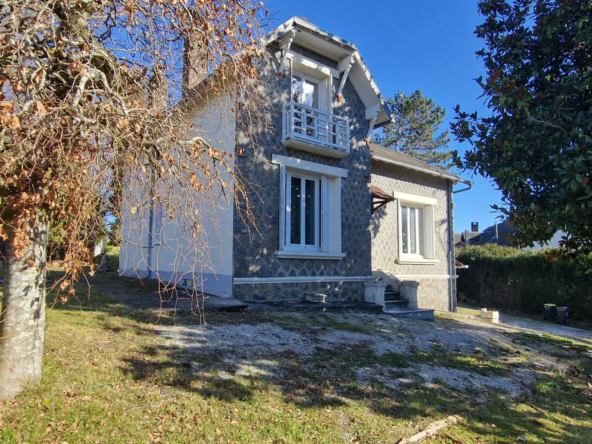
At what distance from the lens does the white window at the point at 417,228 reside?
1501 cm

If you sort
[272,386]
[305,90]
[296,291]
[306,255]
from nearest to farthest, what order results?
[272,386] → [296,291] → [306,255] → [305,90]

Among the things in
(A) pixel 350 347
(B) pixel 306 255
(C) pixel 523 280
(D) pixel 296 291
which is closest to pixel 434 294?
(C) pixel 523 280

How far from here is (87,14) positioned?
4.38 metres

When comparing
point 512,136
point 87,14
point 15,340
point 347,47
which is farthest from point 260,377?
point 347,47

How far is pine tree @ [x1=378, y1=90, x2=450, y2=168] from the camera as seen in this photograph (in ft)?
128

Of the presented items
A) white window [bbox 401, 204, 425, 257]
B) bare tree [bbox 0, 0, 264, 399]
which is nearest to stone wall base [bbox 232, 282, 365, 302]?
white window [bbox 401, 204, 425, 257]

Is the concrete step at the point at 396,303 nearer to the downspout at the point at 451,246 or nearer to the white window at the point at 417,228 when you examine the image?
the white window at the point at 417,228

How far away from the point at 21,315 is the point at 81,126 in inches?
72.4

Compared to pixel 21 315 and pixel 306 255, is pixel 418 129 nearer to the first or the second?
pixel 306 255

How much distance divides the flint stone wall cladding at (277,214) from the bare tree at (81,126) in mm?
3301

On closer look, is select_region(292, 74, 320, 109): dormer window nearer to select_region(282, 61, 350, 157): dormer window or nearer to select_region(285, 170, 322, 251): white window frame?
select_region(282, 61, 350, 157): dormer window

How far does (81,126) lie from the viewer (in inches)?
144

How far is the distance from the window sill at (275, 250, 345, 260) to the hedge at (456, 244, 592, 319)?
909 centimetres

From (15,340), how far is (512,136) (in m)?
7.58
